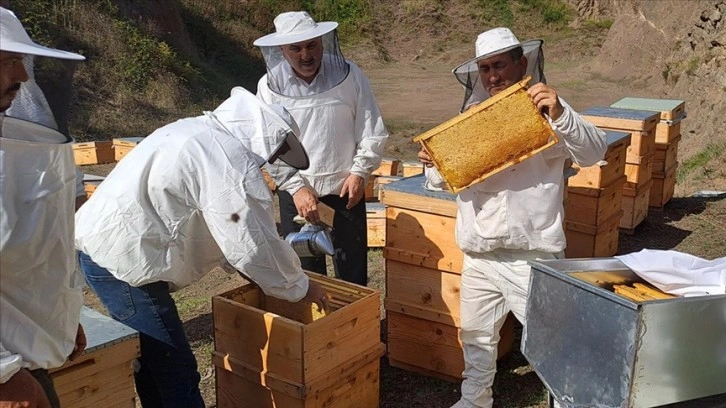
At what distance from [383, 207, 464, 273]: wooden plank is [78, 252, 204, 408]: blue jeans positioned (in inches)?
55.7

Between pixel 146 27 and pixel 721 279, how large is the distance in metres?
14.8

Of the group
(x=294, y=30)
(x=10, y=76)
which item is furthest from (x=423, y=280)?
(x=10, y=76)

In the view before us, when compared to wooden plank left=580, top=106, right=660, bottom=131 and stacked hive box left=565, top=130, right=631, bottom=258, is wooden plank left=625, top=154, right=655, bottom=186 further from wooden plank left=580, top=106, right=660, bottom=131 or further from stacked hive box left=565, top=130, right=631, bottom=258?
stacked hive box left=565, top=130, right=631, bottom=258

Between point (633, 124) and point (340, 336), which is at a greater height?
point (633, 124)

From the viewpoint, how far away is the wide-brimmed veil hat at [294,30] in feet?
11.6

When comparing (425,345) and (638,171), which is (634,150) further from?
(425,345)

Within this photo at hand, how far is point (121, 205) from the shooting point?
8.14 feet

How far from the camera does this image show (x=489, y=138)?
2979 millimetres

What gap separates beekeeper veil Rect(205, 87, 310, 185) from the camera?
2453 mm

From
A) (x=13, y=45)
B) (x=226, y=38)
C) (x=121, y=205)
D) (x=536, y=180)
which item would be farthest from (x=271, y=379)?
(x=226, y=38)

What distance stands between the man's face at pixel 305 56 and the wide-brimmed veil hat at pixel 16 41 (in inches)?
79.6

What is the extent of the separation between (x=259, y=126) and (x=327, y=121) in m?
1.28

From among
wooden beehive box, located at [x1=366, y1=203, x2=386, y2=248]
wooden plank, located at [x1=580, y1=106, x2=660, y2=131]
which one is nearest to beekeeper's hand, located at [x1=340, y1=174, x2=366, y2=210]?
wooden beehive box, located at [x1=366, y1=203, x2=386, y2=248]

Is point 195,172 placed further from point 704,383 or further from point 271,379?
point 704,383
